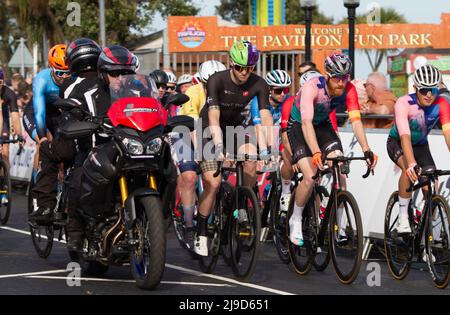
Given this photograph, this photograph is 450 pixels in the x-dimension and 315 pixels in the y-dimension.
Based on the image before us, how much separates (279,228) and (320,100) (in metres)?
1.63

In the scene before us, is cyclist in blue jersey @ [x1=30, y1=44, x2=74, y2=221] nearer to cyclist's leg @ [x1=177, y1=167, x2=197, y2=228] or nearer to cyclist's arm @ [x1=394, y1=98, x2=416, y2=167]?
cyclist's leg @ [x1=177, y1=167, x2=197, y2=228]

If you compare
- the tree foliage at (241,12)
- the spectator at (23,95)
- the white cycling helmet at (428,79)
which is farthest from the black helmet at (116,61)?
the tree foliage at (241,12)

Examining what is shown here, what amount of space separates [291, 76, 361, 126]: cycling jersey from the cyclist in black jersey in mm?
400

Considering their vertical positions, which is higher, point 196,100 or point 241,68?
point 241,68

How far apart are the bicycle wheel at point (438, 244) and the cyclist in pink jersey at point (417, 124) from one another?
1.13 feet

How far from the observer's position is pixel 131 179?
9203mm

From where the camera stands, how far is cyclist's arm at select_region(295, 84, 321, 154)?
33.3ft

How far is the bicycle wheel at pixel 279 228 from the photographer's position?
444 inches

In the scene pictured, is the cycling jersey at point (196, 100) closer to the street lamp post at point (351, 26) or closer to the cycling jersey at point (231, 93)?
the cycling jersey at point (231, 93)

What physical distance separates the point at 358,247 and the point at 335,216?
1.64 feet

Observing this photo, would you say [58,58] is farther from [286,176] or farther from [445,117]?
[445,117]

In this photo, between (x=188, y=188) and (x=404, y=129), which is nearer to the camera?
(x=404, y=129)

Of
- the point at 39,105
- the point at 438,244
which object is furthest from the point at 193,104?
the point at 438,244
